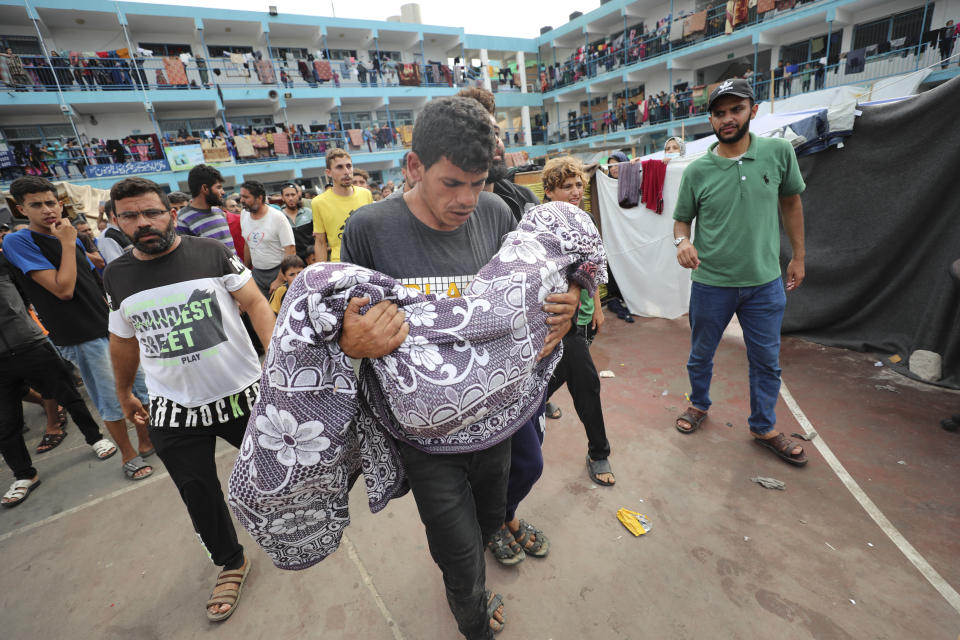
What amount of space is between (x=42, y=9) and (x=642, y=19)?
2499 cm

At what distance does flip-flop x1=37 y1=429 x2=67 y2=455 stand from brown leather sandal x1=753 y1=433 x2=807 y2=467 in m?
5.95

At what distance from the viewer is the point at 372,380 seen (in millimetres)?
1303

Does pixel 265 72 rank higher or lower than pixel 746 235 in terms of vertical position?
higher

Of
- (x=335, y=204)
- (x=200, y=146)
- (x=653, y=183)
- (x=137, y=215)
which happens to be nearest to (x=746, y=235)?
(x=653, y=183)

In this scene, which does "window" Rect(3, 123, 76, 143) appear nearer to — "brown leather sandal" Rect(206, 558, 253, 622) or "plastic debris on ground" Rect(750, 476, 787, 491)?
"brown leather sandal" Rect(206, 558, 253, 622)

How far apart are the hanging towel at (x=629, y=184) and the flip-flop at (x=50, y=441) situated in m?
6.62

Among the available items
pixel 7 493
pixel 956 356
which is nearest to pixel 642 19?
pixel 956 356

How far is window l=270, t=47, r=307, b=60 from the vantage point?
781 inches

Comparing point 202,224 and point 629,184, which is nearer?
point 202,224

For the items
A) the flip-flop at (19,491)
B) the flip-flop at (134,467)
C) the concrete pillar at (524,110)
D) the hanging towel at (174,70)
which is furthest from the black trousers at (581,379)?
the concrete pillar at (524,110)

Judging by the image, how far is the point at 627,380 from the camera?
3859mm

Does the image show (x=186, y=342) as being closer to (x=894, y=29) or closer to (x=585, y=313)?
(x=585, y=313)

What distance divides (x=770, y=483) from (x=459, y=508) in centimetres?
205

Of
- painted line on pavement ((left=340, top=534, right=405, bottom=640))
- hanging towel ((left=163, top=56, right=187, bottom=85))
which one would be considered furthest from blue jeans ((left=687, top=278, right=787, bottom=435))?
hanging towel ((left=163, top=56, right=187, bottom=85))
